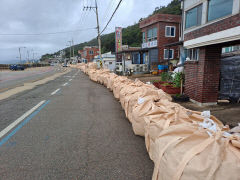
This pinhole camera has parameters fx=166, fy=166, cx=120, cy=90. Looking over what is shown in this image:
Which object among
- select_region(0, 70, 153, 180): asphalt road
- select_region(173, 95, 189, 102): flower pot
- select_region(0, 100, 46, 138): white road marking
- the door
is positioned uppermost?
the door

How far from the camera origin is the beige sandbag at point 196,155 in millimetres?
1605

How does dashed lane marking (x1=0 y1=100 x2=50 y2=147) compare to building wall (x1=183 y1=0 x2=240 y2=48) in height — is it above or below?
below

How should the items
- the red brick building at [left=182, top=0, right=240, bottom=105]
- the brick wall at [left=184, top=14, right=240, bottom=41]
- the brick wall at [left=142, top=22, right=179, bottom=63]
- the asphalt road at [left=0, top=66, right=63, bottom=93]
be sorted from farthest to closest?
the brick wall at [left=142, top=22, right=179, bottom=63] < the asphalt road at [left=0, top=66, right=63, bottom=93] < the red brick building at [left=182, top=0, right=240, bottom=105] < the brick wall at [left=184, top=14, right=240, bottom=41]

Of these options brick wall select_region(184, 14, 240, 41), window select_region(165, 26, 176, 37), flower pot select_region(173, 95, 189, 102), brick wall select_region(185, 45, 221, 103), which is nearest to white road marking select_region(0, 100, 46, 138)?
flower pot select_region(173, 95, 189, 102)

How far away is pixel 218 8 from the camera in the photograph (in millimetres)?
9641

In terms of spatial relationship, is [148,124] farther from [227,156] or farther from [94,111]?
[94,111]

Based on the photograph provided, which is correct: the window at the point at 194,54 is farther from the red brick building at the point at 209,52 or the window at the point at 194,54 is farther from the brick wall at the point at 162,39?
the brick wall at the point at 162,39

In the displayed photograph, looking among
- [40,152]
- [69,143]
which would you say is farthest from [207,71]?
[40,152]

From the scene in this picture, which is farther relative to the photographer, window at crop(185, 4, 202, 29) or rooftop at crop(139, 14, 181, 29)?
rooftop at crop(139, 14, 181, 29)

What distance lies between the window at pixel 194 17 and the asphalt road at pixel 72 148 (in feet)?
35.6

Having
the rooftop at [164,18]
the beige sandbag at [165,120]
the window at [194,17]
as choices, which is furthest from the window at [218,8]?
the rooftop at [164,18]

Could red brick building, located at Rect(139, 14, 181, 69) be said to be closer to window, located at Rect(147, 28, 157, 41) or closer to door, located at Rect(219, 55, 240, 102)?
window, located at Rect(147, 28, 157, 41)

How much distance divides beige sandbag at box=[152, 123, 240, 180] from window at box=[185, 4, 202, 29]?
495 inches

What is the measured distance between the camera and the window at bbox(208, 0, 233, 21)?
8580 mm
